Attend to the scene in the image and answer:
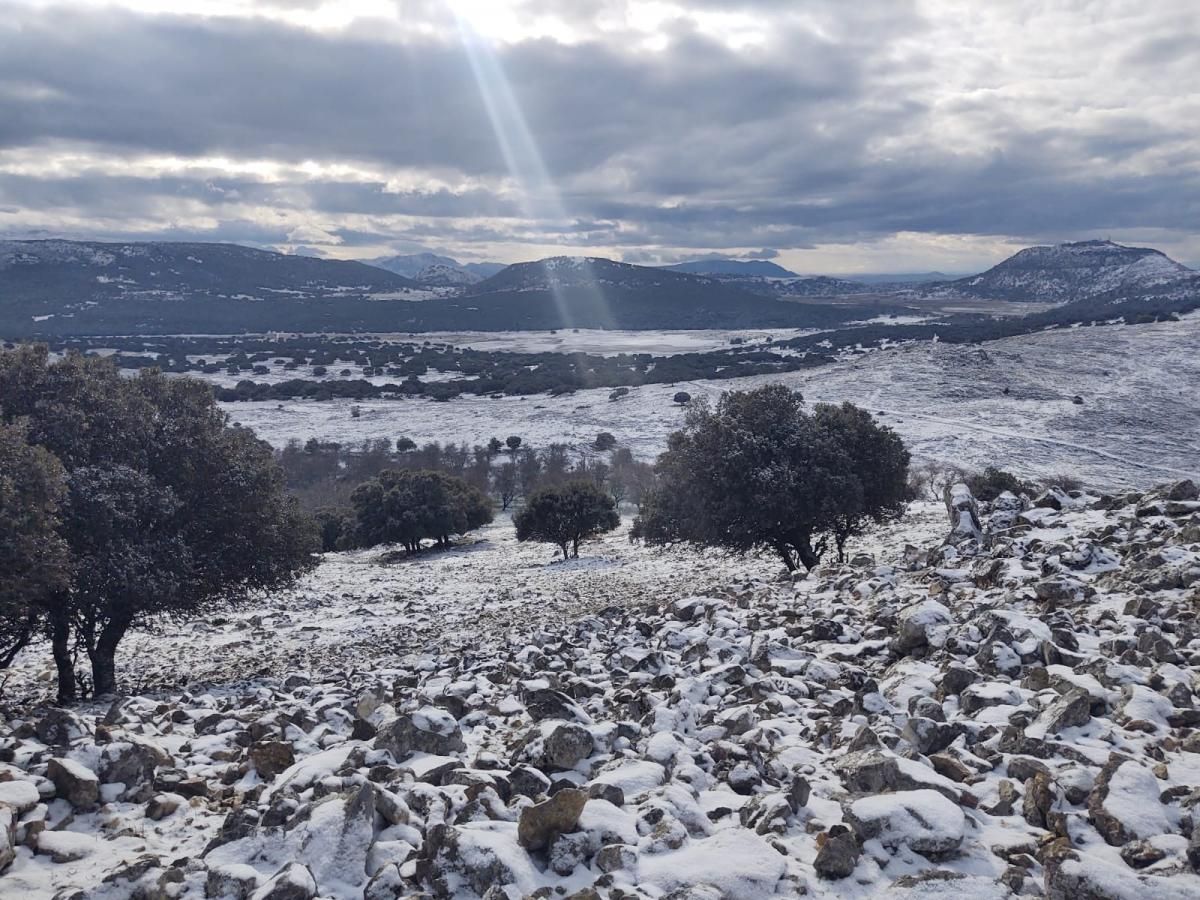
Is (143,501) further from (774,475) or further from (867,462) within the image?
(867,462)

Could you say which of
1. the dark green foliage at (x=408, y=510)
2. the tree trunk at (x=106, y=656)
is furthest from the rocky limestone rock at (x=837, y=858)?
the dark green foliage at (x=408, y=510)

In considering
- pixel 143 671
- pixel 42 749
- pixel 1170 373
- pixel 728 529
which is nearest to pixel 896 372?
pixel 1170 373

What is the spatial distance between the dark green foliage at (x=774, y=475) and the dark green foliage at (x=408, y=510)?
21.5m

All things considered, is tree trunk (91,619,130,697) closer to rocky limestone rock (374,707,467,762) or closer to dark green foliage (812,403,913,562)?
rocky limestone rock (374,707,467,762)

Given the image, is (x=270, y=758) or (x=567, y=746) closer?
(x=567, y=746)

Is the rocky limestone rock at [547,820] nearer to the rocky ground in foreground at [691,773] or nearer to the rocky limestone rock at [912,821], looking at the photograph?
the rocky ground in foreground at [691,773]

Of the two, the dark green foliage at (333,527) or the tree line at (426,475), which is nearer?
the tree line at (426,475)

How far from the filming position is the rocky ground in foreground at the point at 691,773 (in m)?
4.94

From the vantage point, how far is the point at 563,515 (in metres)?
36.3

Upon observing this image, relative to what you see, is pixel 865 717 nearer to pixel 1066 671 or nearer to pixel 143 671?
pixel 1066 671

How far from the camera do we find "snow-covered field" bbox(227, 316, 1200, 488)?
60156mm

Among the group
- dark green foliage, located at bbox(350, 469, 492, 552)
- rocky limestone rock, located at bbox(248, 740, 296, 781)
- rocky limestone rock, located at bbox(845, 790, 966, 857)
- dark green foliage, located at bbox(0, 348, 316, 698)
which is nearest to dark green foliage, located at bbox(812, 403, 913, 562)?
dark green foliage, located at bbox(0, 348, 316, 698)

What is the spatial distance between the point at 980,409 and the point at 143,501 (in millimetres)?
76114

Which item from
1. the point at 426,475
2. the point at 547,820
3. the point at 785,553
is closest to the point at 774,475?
the point at 785,553
